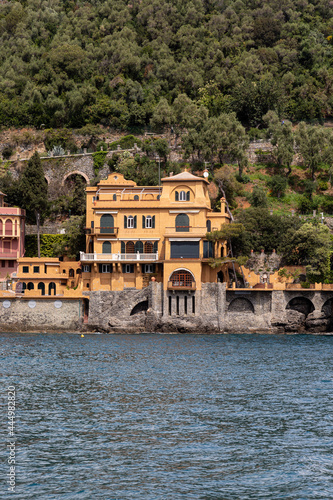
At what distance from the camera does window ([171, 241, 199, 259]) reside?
70.0 m

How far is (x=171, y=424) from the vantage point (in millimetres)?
31641

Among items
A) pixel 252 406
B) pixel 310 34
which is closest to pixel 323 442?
pixel 252 406

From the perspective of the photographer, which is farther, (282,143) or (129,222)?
(282,143)

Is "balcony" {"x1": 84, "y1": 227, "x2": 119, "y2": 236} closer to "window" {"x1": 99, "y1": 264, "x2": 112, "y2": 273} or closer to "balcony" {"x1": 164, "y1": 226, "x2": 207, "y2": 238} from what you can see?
"window" {"x1": 99, "y1": 264, "x2": 112, "y2": 273}

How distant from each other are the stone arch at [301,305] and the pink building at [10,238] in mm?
27597

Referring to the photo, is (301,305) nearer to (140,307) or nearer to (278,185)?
(140,307)

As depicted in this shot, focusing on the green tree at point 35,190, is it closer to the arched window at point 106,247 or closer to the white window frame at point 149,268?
the arched window at point 106,247

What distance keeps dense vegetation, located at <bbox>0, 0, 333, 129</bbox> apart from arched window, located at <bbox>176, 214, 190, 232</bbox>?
32.6m

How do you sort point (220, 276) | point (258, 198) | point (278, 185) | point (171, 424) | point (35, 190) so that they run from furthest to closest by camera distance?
point (278, 185) → point (258, 198) → point (35, 190) → point (220, 276) → point (171, 424)

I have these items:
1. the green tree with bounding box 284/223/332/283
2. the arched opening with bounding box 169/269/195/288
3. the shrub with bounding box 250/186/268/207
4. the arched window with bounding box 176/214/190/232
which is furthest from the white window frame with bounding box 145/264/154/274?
the shrub with bounding box 250/186/268/207

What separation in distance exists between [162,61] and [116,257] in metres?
56.7

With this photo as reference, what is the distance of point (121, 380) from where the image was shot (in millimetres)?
42031

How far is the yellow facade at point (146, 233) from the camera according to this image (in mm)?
71125

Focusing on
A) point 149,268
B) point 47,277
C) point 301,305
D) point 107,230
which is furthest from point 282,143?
point 47,277
